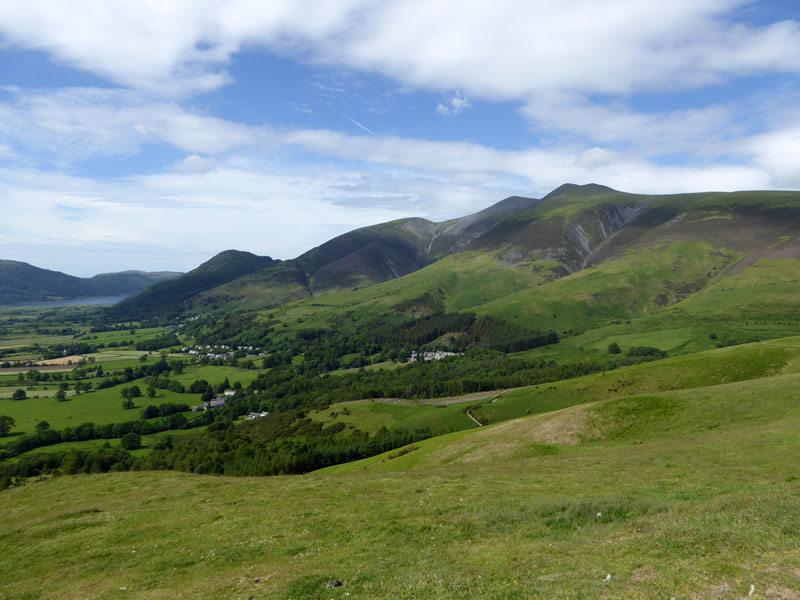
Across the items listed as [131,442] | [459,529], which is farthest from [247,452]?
[459,529]

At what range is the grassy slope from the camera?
16750 millimetres

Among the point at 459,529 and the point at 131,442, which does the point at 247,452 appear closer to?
the point at 131,442

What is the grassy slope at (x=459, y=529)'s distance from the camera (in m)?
16.8

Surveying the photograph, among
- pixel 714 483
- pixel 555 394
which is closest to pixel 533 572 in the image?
pixel 714 483

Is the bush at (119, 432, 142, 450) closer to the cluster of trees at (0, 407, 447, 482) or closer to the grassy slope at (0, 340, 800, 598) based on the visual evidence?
the cluster of trees at (0, 407, 447, 482)

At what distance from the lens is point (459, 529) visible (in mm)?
25656

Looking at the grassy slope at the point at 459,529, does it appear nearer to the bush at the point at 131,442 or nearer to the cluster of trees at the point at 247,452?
the cluster of trees at the point at 247,452

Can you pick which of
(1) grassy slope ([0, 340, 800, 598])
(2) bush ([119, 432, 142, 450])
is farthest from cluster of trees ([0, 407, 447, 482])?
(1) grassy slope ([0, 340, 800, 598])

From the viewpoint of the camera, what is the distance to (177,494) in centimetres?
4509

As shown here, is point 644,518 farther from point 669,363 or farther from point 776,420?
point 669,363

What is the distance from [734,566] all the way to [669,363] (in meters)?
113

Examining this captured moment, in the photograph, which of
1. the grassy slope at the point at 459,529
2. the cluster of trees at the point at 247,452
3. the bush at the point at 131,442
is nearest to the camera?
the grassy slope at the point at 459,529

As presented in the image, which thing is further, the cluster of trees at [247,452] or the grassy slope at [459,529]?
the cluster of trees at [247,452]

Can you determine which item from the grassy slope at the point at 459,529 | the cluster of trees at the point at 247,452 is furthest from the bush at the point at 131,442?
the grassy slope at the point at 459,529
